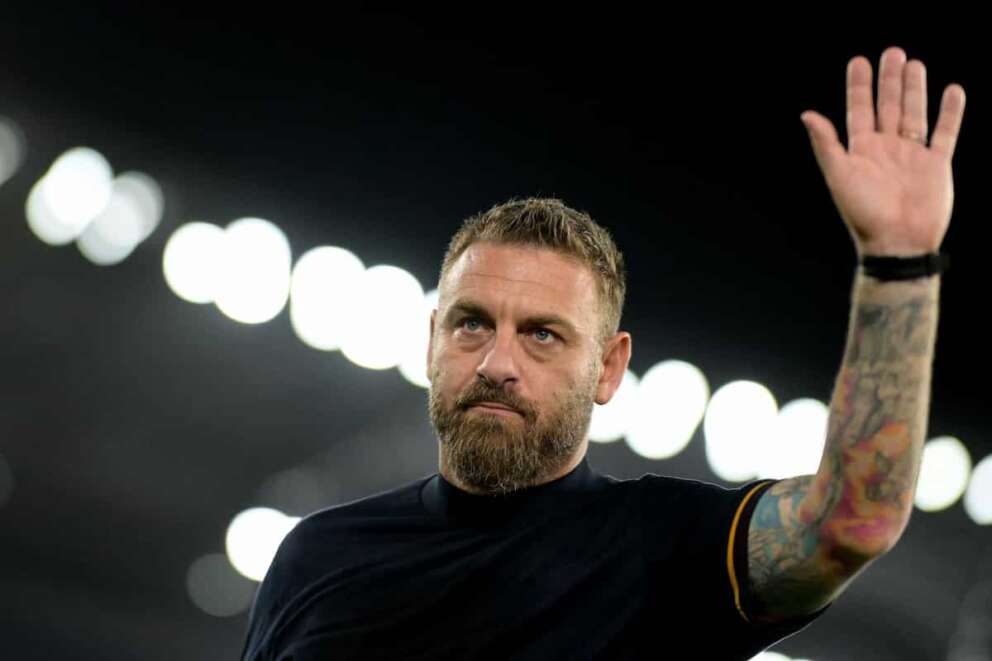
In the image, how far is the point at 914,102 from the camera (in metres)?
1.96

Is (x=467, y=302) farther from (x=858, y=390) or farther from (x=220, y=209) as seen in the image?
(x=220, y=209)

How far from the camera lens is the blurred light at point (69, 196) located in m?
6.14

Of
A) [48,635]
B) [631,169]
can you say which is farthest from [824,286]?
[48,635]

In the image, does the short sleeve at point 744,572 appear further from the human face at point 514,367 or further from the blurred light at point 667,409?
the blurred light at point 667,409

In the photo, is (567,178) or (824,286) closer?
(567,178)

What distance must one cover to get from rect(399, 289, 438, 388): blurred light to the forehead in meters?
4.32

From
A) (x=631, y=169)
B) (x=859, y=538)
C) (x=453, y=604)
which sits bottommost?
(x=453, y=604)

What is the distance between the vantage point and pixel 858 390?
1.92 meters

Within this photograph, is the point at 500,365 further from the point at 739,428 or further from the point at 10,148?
the point at 739,428

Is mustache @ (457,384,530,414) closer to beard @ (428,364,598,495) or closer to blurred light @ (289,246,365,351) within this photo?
beard @ (428,364,598,495)

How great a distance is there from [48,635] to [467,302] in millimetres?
5127

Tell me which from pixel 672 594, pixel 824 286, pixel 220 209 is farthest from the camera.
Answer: pixel 824 286

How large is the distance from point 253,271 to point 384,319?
0.80 meters

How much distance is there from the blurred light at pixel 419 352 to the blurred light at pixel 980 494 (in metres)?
3.78
